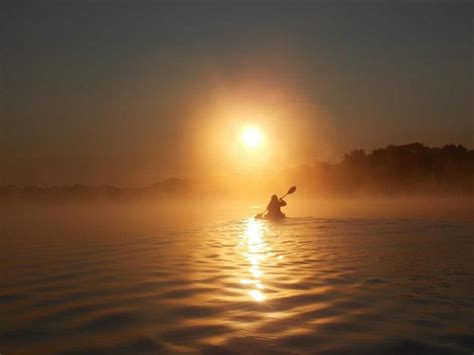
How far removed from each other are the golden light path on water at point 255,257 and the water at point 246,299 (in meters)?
0.04

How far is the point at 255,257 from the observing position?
→ 42.2 ft

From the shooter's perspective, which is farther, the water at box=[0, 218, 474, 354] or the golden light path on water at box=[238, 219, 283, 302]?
the golden light path on water at box=[238, 219, 283, 302]

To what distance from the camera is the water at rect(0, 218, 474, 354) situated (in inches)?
234

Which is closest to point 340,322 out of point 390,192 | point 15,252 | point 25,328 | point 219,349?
point 219,349

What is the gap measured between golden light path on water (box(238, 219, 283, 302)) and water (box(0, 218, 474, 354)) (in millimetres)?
36

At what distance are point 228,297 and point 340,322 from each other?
2.47 m

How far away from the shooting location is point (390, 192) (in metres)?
114

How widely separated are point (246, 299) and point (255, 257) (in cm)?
484

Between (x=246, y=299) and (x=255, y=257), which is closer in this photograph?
(x=246, y=299)

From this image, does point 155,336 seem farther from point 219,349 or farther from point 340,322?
point 340,322

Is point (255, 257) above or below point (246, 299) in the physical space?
above

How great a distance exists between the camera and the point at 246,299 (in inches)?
317

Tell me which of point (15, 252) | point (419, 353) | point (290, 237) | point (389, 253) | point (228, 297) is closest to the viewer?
point (419, 353)

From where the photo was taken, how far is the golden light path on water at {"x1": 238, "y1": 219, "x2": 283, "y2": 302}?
8.72 m
